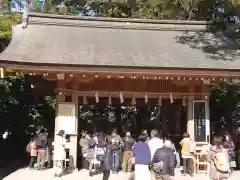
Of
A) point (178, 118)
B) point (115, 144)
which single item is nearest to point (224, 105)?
point (178, 118)

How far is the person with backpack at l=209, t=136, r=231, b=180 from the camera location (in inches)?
431

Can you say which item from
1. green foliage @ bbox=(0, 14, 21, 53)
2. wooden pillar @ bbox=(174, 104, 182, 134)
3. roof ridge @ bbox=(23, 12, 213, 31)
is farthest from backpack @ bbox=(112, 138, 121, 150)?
green foliage @ bbox=(0, 14, 21, 53)

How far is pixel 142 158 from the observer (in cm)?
913

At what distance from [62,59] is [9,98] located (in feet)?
25.2

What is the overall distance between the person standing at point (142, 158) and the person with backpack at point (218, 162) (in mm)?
2634

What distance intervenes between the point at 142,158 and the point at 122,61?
4.32 meters

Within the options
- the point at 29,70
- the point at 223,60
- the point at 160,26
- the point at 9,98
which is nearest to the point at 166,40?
the point at 160,26

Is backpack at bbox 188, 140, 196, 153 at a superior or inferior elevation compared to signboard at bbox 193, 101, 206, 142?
inferior

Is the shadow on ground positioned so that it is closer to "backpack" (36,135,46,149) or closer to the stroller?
"backpack" (36,135,46,149)

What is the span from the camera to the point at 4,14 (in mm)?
18266

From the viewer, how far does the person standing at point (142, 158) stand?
29.8 ft

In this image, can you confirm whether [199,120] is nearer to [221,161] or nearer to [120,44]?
[221,161]

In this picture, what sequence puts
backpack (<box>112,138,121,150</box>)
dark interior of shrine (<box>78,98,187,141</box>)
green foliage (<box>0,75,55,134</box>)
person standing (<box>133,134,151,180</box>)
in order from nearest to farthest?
person standing (<box>133,134,151,180</box>)
backpack (<box>112,138,121,150</box>)
dark interior of shrine (<box>78,98,187,141</box>)
green foliage (<box>0,75,55,134</box>)

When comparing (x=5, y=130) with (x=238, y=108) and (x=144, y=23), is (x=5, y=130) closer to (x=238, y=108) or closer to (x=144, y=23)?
(x=144, y=23)
